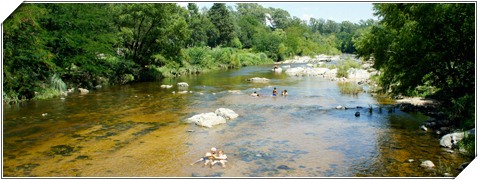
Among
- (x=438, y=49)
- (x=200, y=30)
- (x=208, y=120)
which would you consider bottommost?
(x=208, y=120)

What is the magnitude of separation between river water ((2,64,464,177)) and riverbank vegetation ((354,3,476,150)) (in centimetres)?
178

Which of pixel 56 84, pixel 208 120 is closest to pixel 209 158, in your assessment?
pixel 208 120

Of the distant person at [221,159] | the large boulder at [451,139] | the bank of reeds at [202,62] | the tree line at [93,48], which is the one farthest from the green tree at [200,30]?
the large boulder at [451,139]

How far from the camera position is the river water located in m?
11.3

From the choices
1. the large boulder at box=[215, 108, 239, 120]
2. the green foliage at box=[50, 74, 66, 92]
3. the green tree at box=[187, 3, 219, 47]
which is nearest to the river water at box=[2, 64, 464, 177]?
the large boulder at box=[215, 108, 239, 120]

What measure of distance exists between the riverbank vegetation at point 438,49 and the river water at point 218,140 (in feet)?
5.85

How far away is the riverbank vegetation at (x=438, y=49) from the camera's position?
14484mm

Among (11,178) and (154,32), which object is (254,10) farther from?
(11,178)

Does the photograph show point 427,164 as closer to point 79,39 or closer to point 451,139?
point 451,139

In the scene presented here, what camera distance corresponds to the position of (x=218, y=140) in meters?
14.5

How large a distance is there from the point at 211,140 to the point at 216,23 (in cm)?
6382

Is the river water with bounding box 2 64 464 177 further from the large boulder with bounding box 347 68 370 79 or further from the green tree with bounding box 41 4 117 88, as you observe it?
the large boulder with bounding box 347 68 370 79

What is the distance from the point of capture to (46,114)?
19297 millimetres

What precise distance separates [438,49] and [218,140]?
959 cm
